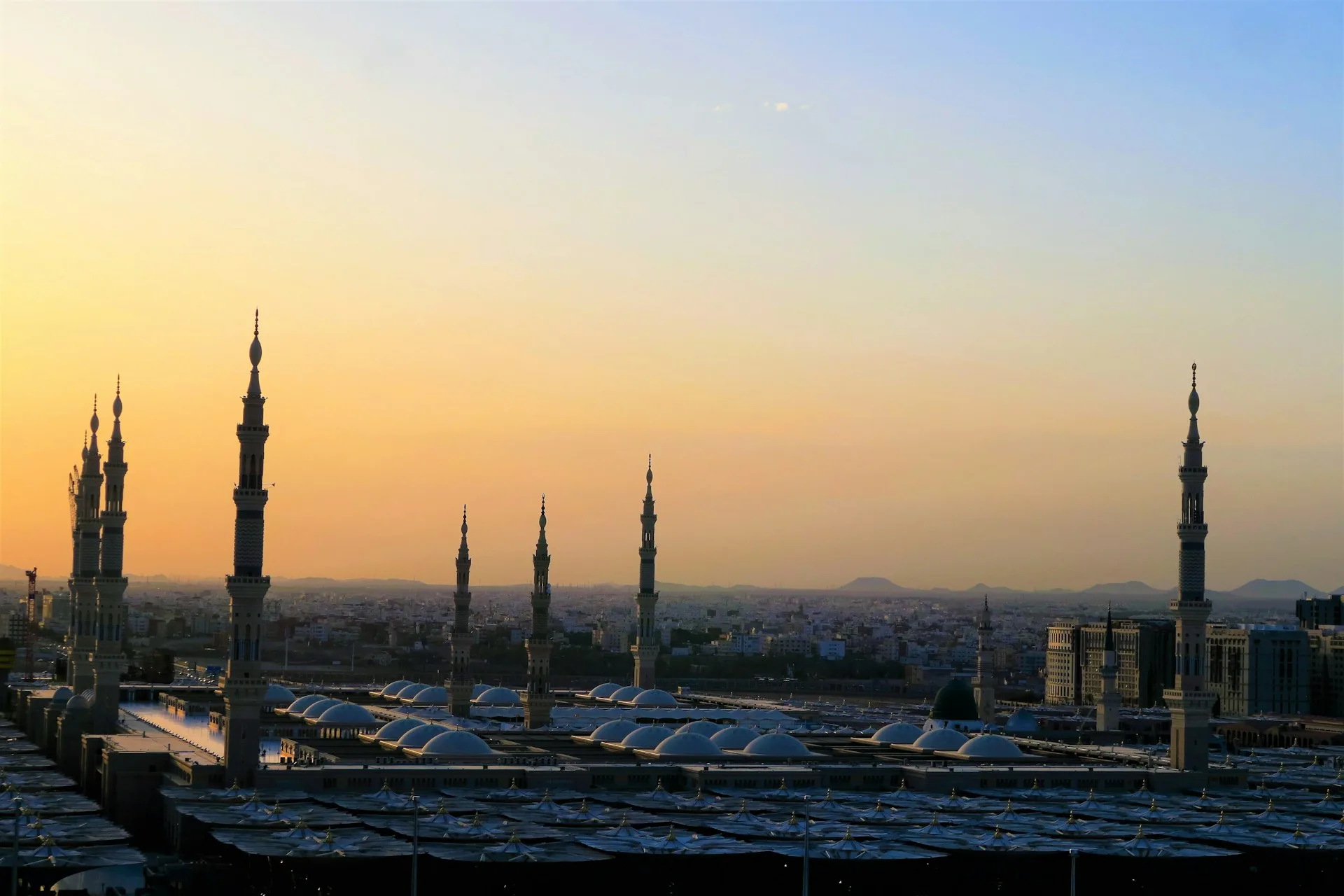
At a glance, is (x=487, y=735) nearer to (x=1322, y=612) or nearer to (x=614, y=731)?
(x=614, y=731)

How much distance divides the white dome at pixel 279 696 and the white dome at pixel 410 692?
6337 mm

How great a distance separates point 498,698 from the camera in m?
110

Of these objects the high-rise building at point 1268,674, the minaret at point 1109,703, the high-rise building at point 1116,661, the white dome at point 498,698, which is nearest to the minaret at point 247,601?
the white dome at point 498,698

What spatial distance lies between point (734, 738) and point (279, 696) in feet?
120

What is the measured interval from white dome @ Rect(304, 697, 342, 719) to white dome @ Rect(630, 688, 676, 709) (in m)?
22.0

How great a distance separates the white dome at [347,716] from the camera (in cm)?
8462

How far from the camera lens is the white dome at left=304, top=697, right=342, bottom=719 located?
290 ft

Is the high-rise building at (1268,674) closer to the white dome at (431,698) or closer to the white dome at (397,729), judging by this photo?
the white dome at (431,698)

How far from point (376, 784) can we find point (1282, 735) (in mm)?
76526

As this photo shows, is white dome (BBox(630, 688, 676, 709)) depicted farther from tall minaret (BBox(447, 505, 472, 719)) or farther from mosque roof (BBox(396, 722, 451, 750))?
mosque roof (BBox(396, 722, 451, 750))

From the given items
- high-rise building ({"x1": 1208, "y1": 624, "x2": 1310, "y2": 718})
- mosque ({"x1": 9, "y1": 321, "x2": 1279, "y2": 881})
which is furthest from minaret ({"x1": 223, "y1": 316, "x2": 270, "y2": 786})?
high-rise building ({"x1": 1208, "y1": 624, "x2": 1310, "y2": 718})

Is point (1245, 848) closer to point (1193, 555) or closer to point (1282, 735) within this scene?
point (1193, 555)

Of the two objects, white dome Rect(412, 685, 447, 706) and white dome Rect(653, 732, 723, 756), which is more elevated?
white dome Rect(653, 732, 723, 756)

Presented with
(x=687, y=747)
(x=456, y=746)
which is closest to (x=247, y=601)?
(x=456, y=746)
